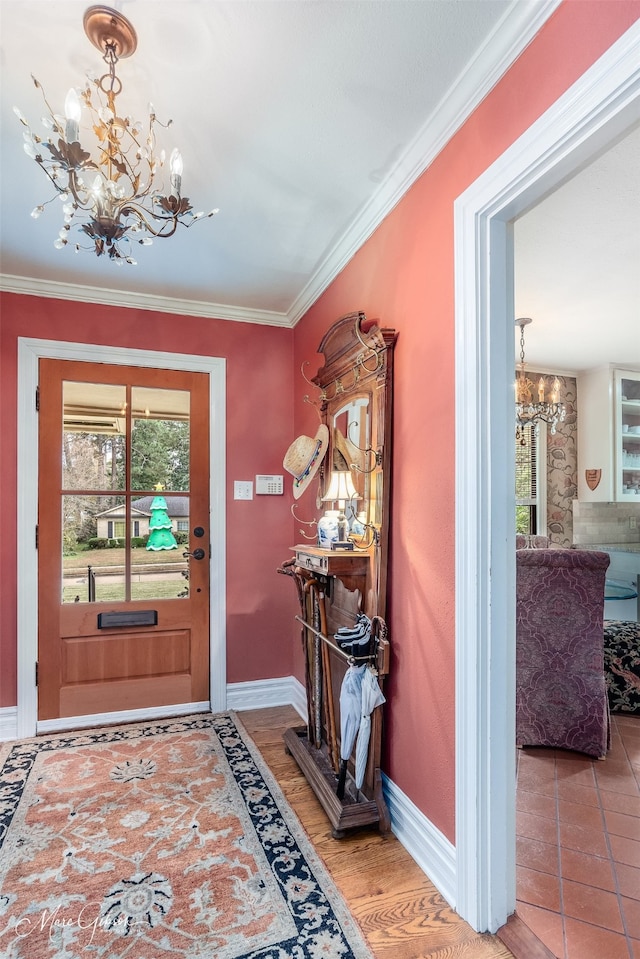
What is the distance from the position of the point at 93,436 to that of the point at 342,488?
5.45 feet

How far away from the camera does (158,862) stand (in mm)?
1780

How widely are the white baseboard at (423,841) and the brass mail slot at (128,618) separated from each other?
1.65 meters

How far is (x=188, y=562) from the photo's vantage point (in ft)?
10.4

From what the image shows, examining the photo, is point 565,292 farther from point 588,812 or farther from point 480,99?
point 588,812

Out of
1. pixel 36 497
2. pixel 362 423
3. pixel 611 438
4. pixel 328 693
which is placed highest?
pixel 611 438

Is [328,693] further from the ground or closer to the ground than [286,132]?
closer to the ground

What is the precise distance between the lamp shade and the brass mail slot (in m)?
1.49

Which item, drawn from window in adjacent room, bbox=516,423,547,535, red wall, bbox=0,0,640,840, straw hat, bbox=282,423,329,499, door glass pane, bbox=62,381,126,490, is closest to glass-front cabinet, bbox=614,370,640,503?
window in adjacent room, bbox=516,423,547,535

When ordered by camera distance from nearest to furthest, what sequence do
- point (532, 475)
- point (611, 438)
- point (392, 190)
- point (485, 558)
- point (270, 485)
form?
point (485, 558) < point (392, 190) < point (270, 485) < point (611, 438) < point (532, 475)

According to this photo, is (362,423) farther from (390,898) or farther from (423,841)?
(390,898)

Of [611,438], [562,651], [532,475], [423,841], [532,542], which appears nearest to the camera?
[423,841]

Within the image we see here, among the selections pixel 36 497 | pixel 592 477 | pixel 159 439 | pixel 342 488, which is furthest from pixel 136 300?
pixel 592 477

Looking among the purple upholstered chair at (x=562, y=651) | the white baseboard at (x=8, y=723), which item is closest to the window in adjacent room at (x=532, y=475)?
the purple upholstered chair at (x=562, y=651)

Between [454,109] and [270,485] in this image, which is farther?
[270,485]
